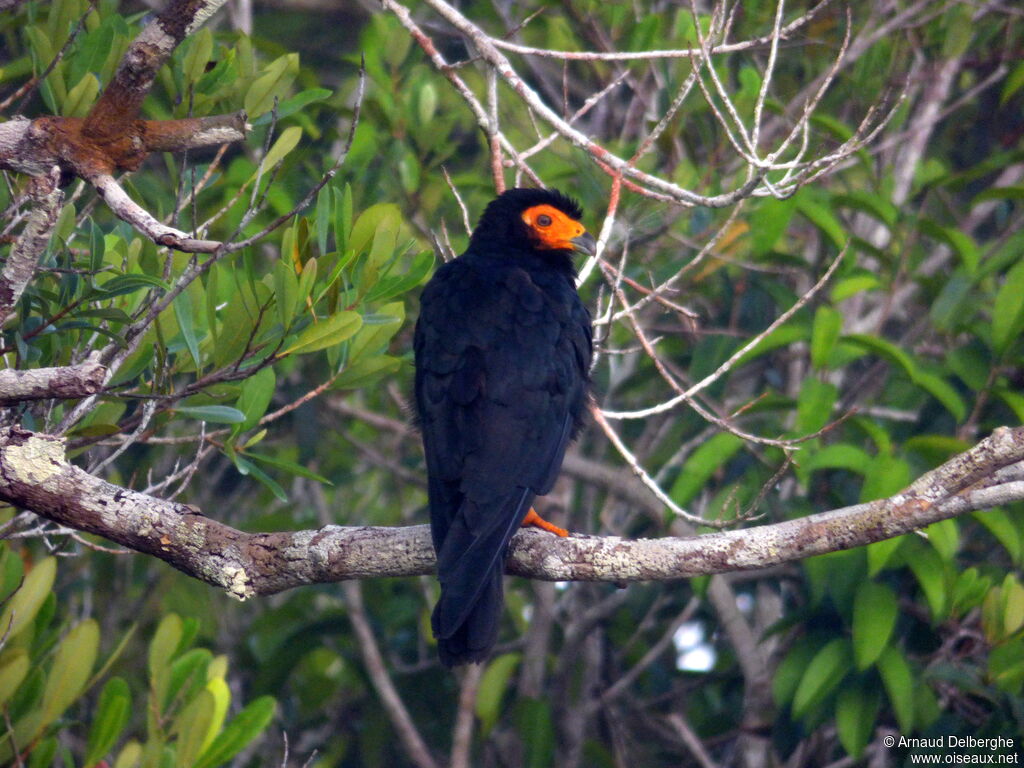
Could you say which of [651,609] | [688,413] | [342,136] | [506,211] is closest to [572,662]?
[651,609]

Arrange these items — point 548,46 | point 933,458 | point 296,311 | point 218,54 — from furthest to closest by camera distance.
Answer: point 548,46, point 933,458, point 218,54, point 296,311

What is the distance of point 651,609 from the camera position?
217 inches

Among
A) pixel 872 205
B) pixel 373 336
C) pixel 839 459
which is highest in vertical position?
pixel 872 205

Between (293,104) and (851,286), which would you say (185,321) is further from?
(851,286)

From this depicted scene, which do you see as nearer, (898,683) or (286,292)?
(286,292)

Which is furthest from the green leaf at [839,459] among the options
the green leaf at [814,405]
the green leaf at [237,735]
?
the green leaf at [237,735]

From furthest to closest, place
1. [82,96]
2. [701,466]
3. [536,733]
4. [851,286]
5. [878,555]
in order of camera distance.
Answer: [536,733], [851,286], [701,466], [878,555], [82,96]

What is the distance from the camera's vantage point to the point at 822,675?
13.9ft

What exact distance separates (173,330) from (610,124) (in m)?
3.44

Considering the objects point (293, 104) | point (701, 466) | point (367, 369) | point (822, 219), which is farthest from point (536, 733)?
point (293, 104)

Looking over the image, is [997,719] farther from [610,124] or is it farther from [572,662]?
[610,124]

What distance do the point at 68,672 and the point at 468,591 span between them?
131 centimetres

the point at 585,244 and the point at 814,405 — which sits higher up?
the point at 585,244

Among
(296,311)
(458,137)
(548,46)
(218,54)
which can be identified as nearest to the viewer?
(296,311)
